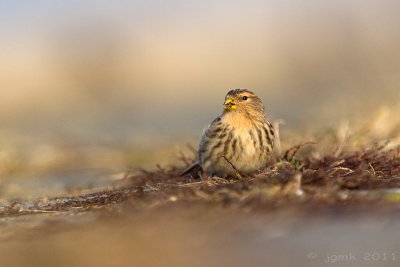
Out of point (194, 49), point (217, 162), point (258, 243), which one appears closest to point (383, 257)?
point (258, 243)

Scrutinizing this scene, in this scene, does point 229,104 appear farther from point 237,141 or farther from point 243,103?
point 237,141

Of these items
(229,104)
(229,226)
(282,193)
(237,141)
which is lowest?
(229,226)

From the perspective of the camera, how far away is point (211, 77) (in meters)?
30.0

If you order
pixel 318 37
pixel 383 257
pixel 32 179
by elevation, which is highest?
pixel 318 37

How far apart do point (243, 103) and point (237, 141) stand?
42 cm

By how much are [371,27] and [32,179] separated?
75.2 ft

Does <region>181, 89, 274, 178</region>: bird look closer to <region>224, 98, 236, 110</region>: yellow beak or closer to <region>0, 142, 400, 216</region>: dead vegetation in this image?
<region>224, 98, 236, 110</region>: yellow beak

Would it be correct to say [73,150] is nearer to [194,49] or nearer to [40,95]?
[40,95]

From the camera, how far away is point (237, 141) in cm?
703

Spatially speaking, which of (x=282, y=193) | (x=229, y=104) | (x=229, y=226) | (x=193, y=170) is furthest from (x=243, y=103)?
(x=229, y=226)

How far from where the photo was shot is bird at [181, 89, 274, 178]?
6957mm

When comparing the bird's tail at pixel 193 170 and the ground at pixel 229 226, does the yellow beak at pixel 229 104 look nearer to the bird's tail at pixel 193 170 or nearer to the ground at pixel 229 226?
the bird's tail at pixel 193 170

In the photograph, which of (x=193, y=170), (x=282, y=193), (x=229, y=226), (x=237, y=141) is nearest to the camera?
(x=229, y=226)

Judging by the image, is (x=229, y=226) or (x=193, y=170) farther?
(x=193, y=170)
